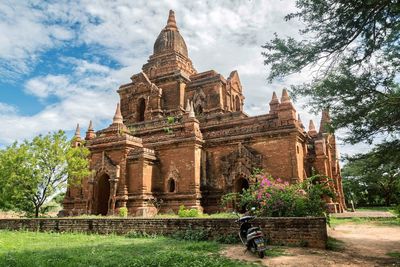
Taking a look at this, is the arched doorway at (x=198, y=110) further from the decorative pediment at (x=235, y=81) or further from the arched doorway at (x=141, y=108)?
the arched doorway at (x=141, y=108)

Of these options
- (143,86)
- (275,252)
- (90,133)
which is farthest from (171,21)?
(275,252)

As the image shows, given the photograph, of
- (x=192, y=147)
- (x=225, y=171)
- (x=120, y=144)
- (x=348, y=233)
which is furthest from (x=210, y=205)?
(x=348, y=233)

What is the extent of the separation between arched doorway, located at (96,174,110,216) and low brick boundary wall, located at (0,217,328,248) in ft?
22.4

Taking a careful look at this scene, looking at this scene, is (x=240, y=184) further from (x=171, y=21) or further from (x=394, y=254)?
(x=171, y=21)

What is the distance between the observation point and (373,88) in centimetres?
934

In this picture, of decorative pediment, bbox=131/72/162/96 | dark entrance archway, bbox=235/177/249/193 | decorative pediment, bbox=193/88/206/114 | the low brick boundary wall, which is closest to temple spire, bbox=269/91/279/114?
dark entrance archway, bbox=235/177/249/193

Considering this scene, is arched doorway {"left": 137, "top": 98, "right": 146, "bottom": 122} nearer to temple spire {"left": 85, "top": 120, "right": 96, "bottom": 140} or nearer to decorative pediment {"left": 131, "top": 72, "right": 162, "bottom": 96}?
decorative pediment {"left": 131, "top": 72, "right": 162, "bottom": 96}

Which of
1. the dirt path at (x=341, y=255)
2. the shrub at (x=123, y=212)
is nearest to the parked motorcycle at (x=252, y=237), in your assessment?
the dirt path at (x=341, y=255)

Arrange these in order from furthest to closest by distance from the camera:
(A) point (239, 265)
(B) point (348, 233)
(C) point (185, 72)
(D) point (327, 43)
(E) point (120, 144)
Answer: (C) point (185, 72) < (E) point (120, 144) < (B) point (348, 233) < (D) point (327, 43) < (A) point (239, 265)

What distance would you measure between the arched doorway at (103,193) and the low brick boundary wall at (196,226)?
22.4ft

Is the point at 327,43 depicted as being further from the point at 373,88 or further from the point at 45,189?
the point at 45,189

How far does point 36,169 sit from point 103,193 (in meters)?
5.48

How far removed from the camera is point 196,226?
36.3ft

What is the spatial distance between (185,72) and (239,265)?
25.0m
